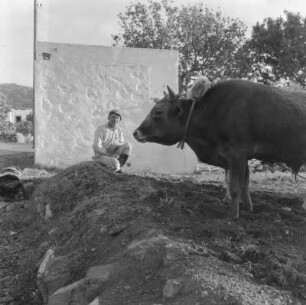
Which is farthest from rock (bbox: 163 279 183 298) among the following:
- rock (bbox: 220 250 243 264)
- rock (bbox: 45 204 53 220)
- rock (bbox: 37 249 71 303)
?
rock (bbox: 45 204 53 220)

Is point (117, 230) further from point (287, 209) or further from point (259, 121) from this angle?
point (287, 209)

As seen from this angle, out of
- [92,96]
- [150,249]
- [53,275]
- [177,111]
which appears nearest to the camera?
[150,249]

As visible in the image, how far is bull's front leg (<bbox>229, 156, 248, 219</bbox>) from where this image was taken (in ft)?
18.0

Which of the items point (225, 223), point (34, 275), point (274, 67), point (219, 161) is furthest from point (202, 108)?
point (274, 67)

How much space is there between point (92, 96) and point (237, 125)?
7.60m

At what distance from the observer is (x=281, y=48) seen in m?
24.5

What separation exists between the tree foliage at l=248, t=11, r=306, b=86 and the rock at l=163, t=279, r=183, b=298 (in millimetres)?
21629

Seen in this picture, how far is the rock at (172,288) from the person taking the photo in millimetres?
3385

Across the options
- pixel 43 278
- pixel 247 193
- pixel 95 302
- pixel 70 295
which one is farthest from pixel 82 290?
pixel 247 193

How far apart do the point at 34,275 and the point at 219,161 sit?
2.39 m

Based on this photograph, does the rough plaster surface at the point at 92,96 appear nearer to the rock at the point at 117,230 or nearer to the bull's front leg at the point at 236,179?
the bull's front leg at the point at 236,179

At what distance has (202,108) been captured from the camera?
19.1 ft

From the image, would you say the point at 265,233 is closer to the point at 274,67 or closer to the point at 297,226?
the point at 297,226

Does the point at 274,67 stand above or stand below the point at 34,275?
above
